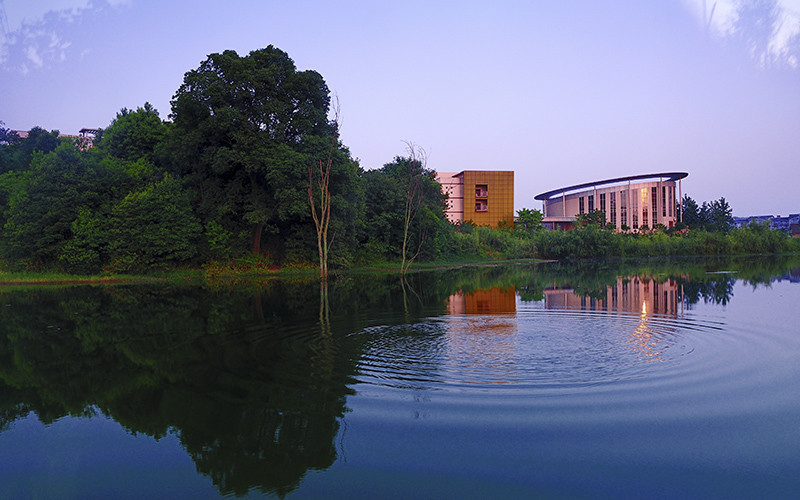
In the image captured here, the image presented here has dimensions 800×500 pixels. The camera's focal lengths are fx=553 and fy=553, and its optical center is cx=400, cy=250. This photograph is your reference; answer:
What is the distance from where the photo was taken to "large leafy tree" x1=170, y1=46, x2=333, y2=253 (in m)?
27.7

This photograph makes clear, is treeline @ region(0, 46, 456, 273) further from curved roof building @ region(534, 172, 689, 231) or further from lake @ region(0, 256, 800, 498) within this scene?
curved roof building @ region(534, 172, 689, 231)

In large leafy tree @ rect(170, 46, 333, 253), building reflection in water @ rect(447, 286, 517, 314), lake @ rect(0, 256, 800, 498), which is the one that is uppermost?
large leafy tree @ rect(170, 46, 333, 253)

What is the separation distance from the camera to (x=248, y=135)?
28.2m

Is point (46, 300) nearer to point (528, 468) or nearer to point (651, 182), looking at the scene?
point (528, 468)

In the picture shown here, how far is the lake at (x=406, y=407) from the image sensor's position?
4.18m

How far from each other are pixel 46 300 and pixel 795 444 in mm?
19721

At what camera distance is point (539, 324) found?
37.2 ft

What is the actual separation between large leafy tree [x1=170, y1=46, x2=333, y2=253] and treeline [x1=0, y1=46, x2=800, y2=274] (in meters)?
0.07

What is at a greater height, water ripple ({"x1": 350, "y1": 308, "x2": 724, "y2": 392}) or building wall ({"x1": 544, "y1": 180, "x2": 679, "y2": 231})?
building wall ({"x1": 544, "y1": 180, "x2": 679, "y2": 231})

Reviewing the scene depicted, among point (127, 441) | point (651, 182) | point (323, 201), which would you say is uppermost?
point (651, 182)

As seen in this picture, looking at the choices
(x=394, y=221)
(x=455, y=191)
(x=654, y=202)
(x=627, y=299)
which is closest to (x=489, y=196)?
(x=455, y=191)

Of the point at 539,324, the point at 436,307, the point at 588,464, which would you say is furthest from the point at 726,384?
the point at 436,307

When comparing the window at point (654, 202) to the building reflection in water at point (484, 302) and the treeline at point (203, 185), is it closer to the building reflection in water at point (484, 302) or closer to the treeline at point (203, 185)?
the treeline at point (203, 185)

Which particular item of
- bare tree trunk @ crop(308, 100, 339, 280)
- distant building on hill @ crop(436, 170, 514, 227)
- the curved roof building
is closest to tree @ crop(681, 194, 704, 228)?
the curved roof building
